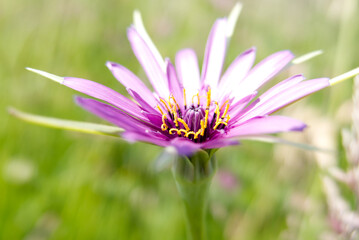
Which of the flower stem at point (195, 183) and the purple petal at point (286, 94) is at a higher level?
the purple petal at point (286, 94)

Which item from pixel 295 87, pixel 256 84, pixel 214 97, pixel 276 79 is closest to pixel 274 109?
pixel 295 87

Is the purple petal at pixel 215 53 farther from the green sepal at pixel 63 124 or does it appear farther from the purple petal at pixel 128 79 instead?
the green sepal at pixel 63 124

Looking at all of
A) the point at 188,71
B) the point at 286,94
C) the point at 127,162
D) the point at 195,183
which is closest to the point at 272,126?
the point at 286,94

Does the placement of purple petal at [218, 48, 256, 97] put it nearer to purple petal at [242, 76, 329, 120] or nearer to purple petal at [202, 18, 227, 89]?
purple petal at [202, 18, 227, 89]

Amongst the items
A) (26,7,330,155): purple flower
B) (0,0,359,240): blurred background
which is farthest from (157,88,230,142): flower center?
(0,0,359,240): blurred background

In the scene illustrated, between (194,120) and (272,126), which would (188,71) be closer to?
(194,120)

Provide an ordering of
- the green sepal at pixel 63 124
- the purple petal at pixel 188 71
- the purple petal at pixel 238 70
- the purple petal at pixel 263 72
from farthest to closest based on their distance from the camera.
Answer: the purple petal at pixel 188 71
the purple petal at pixel 238 70
the purple petal at pixel 263 72
the green sepal at pixel 63 124

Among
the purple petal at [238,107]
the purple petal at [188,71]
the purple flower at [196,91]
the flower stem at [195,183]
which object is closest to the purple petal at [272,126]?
the purple flower at [196,91]

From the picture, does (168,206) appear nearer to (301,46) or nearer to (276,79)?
(276,79)
